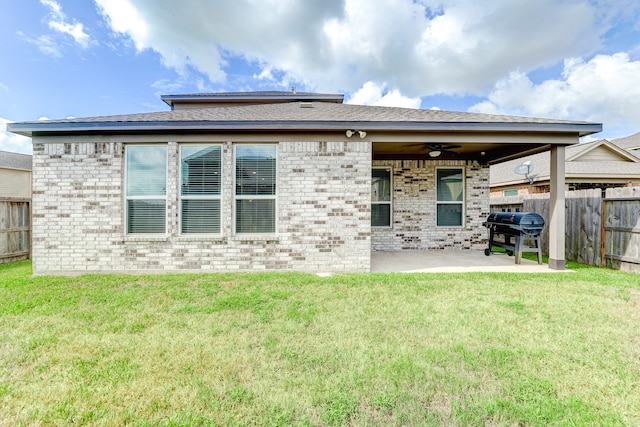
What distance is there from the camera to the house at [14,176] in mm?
15383

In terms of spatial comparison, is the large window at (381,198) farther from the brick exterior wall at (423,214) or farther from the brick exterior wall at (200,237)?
the brick exterior wall at (200,237)

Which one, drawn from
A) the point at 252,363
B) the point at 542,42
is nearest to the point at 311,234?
the point at 252,363

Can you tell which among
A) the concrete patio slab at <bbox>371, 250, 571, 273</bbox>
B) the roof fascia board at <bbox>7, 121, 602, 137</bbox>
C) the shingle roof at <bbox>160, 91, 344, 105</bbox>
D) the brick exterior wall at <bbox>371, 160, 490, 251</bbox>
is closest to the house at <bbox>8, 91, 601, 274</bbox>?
the roof fascia board at <bbox>7, 121, 602, 137</bbox>

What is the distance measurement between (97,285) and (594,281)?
8.58 m

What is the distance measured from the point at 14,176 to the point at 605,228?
25526 mm

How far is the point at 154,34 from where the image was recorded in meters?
11.1

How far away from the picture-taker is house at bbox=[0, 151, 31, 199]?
50.5 feet

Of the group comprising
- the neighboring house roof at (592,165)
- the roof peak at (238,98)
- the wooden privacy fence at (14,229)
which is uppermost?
the roof peak at (238,98)

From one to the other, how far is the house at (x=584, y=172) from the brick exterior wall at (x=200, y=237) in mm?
9908

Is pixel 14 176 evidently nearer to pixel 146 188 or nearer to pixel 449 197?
pixel 146 188

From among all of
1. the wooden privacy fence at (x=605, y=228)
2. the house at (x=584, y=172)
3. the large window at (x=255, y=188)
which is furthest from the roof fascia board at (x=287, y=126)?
the house at (x=584, y=172)

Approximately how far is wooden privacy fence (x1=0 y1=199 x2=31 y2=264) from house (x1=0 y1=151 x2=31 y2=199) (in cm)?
1155

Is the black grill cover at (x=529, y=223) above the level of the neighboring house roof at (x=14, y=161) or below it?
below

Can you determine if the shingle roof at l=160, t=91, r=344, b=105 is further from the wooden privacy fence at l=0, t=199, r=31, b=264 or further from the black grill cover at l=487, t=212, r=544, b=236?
the black grill cover at l=487, t=212, r=544, b=236
